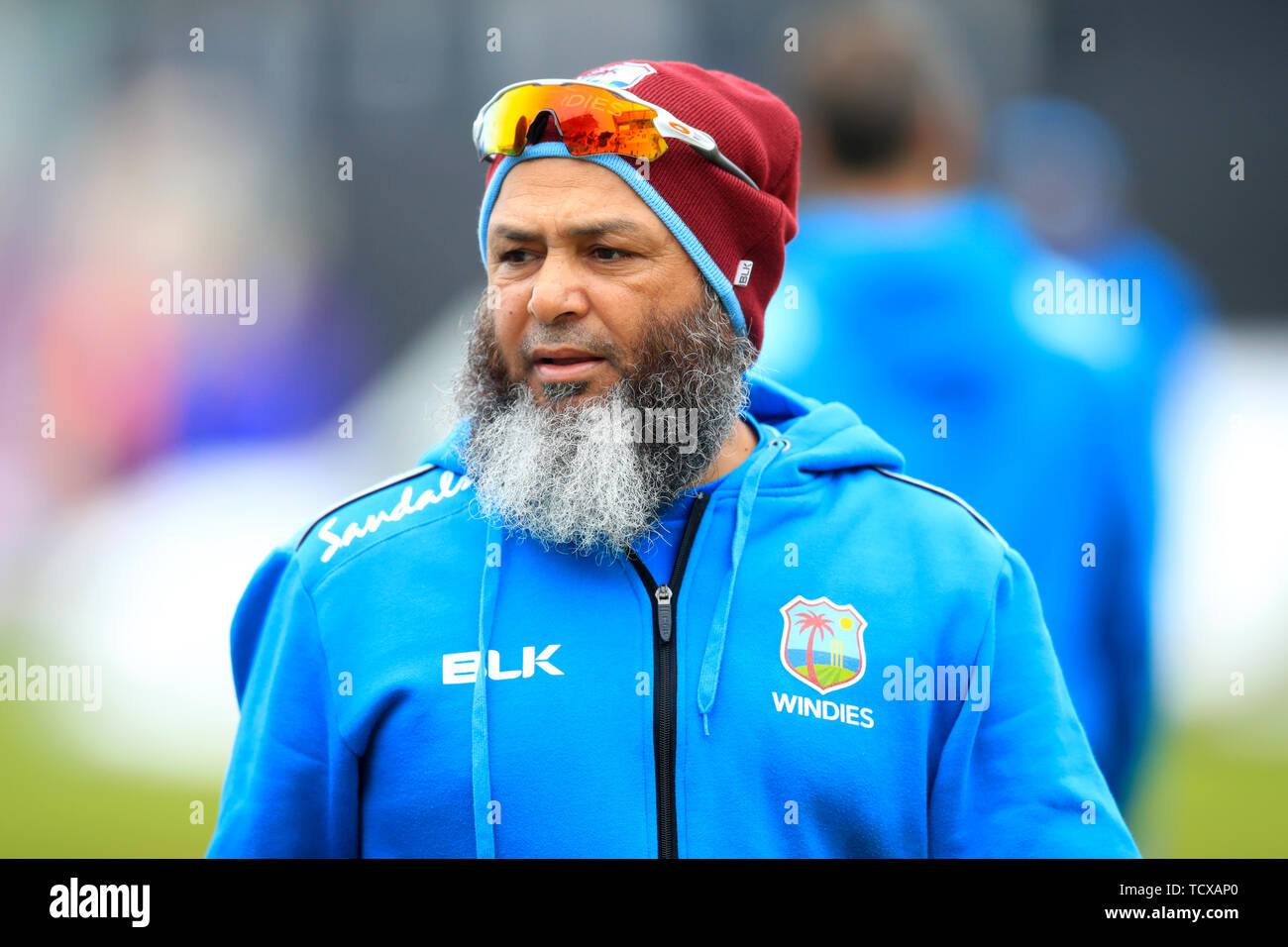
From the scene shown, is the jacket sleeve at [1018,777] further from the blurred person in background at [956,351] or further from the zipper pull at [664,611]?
the blurred person in background at [956,351]

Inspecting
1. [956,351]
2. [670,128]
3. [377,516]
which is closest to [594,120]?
[670,128]

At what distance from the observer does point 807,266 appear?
359 cm

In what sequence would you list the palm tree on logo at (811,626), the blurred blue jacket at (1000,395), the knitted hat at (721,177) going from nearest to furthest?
the palm tree on logo at (811,626)
the knitted hat at (721,177)
the blurred blue jacket at (1000,395)

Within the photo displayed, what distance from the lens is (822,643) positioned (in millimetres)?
1900

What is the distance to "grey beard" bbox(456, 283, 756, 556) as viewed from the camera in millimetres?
1942

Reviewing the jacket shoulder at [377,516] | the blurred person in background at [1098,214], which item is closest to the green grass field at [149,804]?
the blurred person in background at [1098,214]

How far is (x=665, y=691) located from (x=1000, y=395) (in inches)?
81.3

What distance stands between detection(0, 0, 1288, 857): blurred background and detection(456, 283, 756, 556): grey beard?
137 cm

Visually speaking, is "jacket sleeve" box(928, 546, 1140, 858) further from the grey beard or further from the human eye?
the human eye

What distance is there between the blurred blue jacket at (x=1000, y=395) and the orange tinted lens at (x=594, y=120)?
1448 mm

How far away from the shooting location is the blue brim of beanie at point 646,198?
1.96 metres

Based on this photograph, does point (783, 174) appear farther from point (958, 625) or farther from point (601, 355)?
point (958, 625)

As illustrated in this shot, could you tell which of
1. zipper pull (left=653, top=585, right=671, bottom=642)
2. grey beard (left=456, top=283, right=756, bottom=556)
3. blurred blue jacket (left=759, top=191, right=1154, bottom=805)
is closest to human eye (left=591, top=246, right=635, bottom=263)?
grey beard (left=456, top=283, right=756, bottom=556)

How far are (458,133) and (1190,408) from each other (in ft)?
9.46
